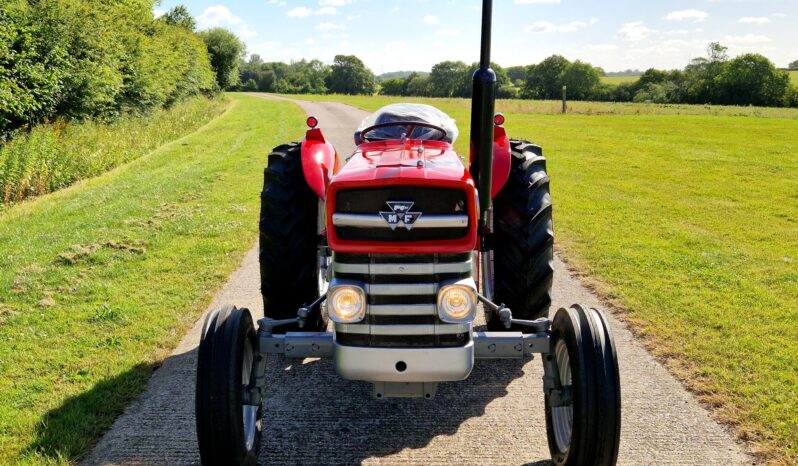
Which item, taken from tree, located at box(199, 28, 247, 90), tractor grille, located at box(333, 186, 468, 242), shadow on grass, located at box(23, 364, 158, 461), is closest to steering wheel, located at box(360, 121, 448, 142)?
tractor grille, located at box(333, 186, 468, 242)

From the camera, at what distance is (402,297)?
2.87 metres

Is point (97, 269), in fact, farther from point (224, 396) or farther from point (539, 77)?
point (539, 77)

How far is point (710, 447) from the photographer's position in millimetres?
3271

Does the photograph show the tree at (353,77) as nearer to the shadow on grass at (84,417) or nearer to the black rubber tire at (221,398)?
the shadow on grass at (84,417)

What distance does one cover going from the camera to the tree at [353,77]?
95.1 metres

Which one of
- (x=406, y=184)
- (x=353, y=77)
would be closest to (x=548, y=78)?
(x=353, y=77)

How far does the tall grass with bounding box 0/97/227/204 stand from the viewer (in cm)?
1083

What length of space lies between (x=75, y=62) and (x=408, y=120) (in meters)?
14.2

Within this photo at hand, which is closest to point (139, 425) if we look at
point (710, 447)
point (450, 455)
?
point (450, 455)

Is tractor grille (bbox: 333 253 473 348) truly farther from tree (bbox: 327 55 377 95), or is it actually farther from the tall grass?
tree (bbox: 327 55 377 95)

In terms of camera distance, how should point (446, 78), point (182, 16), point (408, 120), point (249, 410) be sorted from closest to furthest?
1. point (249, 410)
2. point (408, 120)
3. point (182, 16)
4. point (446, 78)

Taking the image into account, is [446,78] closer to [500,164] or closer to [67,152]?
[67,152]

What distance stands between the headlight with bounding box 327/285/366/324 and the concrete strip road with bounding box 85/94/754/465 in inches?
33.2

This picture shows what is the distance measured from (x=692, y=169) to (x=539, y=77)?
6058cm
